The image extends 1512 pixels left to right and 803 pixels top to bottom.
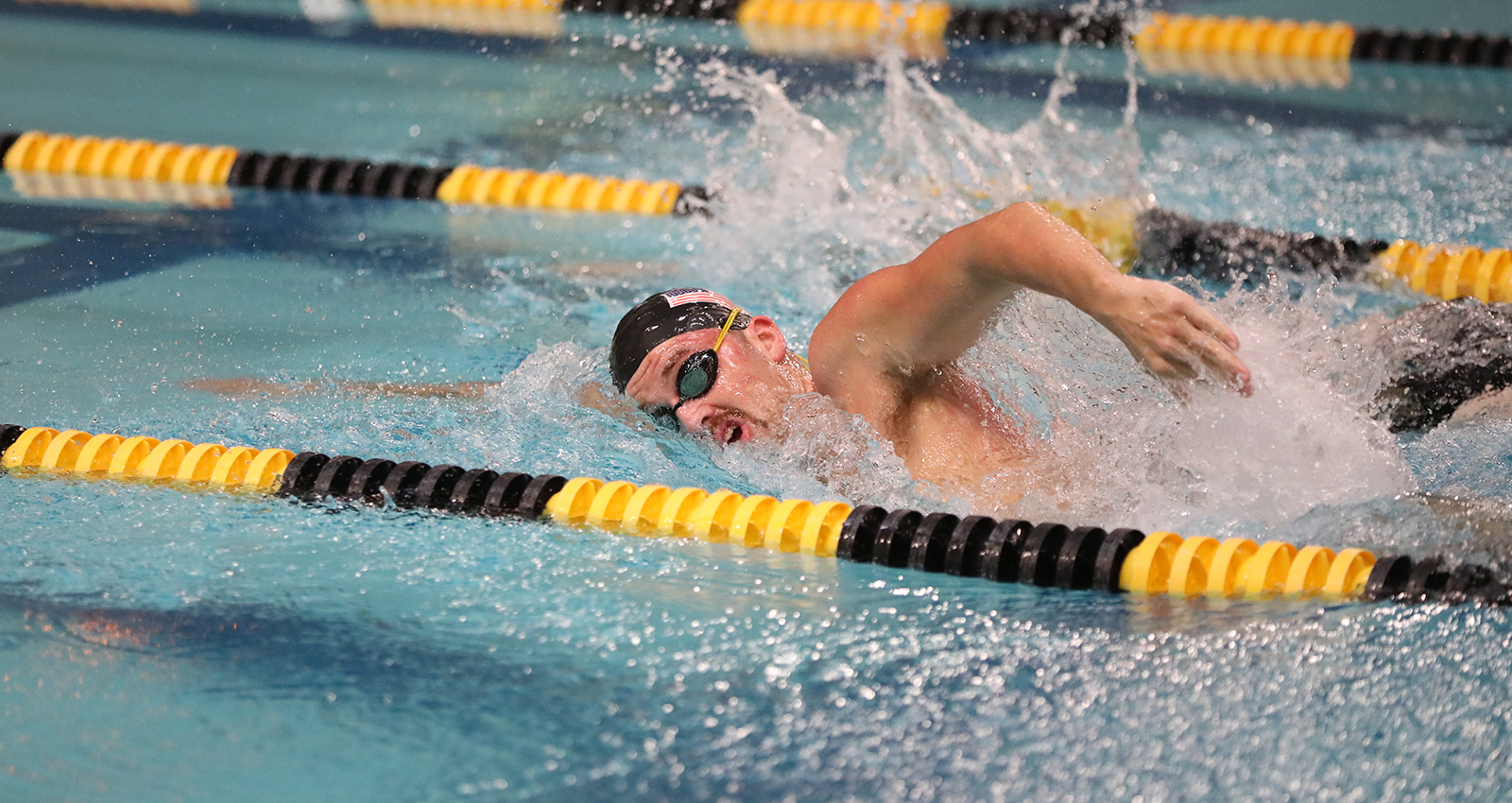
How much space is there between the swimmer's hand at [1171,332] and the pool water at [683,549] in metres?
0.32

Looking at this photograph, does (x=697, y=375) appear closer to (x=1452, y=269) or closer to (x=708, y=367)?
(x=708, y=367)

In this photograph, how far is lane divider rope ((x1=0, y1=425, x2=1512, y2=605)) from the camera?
2201mm

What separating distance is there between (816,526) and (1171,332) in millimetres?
736

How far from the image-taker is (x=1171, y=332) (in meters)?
1.91

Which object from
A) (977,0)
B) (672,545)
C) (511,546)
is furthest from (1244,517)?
(977,0)

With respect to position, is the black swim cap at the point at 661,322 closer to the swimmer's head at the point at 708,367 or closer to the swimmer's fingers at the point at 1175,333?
the swimmer's head at the point at 708,367

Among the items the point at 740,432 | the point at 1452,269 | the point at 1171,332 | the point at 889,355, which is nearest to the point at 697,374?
the point at 740,432

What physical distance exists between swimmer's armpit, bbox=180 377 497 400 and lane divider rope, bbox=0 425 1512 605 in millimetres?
348

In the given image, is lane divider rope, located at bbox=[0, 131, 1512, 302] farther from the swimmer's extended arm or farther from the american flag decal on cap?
the swimmer's extended arm

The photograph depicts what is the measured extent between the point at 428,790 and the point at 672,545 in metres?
0.73

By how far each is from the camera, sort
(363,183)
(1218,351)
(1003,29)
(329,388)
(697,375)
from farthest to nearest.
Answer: (1003,29), (363,183), (329,388), (697,375), (1218,351)

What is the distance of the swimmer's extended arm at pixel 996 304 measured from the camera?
1911 mm

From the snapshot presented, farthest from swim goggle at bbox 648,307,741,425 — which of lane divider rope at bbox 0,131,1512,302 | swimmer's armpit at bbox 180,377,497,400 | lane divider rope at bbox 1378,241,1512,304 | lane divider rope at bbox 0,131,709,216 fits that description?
lane divider rope at bbox 1378,241,1512,304

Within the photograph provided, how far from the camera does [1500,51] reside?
5969 millimetres
